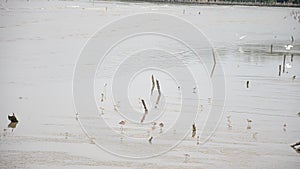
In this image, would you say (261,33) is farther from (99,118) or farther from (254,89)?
(99,118)

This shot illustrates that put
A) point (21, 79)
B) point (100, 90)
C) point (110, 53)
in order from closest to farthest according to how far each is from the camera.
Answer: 1. point (100, 90)
2. point (21, 79)
3. point (110, 53)

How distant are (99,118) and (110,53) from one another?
30.7ft

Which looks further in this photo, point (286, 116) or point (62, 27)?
point (62, 27)

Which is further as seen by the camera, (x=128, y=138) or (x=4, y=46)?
(x=4, y=46)

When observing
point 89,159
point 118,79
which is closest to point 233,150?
point 89,159

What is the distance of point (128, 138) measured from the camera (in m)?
9.60

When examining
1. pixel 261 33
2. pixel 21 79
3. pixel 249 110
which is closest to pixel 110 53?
pixel 21 79

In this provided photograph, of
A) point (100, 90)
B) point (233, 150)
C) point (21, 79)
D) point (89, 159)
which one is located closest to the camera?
point (89, 159)

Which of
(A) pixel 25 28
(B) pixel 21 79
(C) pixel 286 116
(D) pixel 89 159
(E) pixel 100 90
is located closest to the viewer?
(D) pixel 89 159

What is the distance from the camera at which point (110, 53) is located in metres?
19.9

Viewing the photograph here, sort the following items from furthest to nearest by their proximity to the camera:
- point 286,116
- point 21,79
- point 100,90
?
point 21,79
point 100,90
point 286,116

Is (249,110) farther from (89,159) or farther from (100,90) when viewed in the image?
(89,159)

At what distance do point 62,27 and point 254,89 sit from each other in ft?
55.6

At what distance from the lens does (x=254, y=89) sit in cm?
1455
